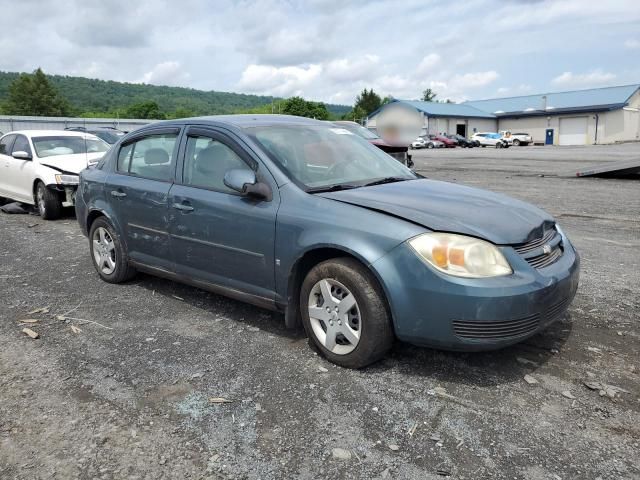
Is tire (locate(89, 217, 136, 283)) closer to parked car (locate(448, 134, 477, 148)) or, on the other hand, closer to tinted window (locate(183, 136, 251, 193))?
tinted window (locate(183, 136, 251, 193))

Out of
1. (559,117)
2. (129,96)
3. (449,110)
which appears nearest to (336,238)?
(559,117)

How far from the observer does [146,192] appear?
4711 mm

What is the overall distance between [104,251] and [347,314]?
10.4ft

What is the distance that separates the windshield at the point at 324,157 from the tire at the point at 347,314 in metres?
0.73

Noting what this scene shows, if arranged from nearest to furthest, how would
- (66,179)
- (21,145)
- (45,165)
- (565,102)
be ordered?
(66,179) < (45,165) < (21,145) < (565,102)

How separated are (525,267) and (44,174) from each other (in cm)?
876

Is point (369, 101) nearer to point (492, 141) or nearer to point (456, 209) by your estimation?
point (492, 141)

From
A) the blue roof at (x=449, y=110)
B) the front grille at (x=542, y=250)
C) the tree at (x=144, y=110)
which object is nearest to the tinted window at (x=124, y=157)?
the front grille at (x=542, y=250)

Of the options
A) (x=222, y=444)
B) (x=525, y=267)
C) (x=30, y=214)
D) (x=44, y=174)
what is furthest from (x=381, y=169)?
(x=30, y=214)

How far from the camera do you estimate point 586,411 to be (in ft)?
9.72

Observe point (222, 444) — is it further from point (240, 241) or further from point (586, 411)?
point (586, 411)

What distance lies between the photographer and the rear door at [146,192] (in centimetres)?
459

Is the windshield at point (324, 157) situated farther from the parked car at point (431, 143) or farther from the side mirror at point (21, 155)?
the parked car at point (431, 143)

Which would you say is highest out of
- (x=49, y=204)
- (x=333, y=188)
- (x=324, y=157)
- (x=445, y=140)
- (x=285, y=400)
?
(x=445, y=140)
